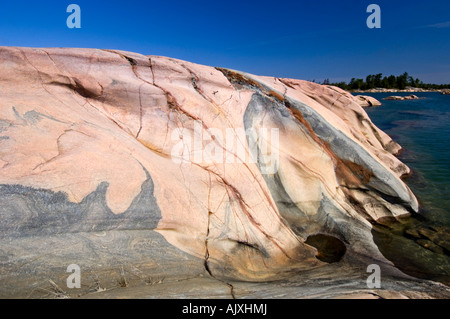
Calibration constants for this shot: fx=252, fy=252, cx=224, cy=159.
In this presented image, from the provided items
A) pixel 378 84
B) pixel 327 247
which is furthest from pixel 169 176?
pixel 378 84

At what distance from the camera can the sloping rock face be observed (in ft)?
11.0

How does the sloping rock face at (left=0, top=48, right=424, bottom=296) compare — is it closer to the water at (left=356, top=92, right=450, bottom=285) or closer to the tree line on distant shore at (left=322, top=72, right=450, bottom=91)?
the water at (left=356, top=92, right=450, bottom=285)

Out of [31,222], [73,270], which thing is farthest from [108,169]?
[73,270]

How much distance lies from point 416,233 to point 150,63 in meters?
7.60

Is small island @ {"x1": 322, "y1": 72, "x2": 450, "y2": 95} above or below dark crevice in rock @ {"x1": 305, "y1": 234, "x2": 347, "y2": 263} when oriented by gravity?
above

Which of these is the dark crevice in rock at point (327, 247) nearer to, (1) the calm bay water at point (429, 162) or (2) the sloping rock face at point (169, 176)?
(2) the sloping rock face at point (169, 176)

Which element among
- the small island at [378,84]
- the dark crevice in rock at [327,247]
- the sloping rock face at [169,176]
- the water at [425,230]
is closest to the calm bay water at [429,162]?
the water at [425,230]

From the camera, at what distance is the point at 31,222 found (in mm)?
3184

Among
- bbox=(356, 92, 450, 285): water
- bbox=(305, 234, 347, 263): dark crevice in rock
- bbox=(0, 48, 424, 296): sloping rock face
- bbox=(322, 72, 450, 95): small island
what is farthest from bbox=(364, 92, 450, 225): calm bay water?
bbox=(322, 72, 450, 95): small island

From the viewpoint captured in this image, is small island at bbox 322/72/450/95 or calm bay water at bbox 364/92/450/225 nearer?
calm bay water at bbox 364/92/450/225

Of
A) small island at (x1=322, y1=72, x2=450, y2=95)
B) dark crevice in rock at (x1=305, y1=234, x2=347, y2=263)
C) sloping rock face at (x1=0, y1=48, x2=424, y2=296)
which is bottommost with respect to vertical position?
dark crevice in rock at (x1=305, y1=234, x2=347, y2=263)

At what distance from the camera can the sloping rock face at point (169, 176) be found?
3.35 m

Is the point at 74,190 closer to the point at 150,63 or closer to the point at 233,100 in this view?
the point at 150,63

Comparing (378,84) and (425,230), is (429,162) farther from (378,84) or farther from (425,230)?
(378,84)
